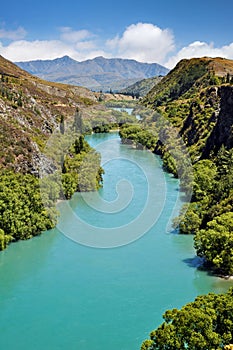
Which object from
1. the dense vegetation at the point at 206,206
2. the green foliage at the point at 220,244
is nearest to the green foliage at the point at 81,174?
the dense vegetation at the point at 206,206

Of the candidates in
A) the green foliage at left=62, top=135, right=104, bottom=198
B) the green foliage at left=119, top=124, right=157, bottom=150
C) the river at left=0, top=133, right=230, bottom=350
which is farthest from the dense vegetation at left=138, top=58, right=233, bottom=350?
the green foliage at left=62, top=135, right=104, bottom=198

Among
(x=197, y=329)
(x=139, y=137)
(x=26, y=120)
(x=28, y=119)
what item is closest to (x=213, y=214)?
(x=197, y=329)

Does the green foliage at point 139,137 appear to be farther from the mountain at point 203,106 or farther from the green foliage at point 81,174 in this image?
the green foliage at point 81,174

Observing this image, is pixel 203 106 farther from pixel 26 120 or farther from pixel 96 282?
pixel 96 282

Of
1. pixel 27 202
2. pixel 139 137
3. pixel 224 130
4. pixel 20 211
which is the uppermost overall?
pixel 224 130

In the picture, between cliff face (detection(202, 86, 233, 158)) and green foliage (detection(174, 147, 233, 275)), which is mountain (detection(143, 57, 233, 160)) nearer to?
cliff face (detection(202, 86, 233, 158))

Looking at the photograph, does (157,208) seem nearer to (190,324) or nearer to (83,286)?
(83,286)
